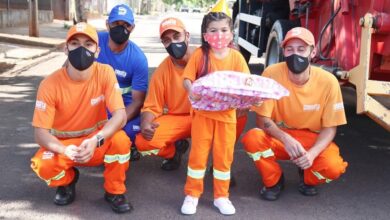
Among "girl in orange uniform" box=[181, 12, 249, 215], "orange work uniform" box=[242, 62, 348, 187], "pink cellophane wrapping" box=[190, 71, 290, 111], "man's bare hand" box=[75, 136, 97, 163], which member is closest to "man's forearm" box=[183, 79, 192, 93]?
"girl in orange uniform" box=[181, 12, 249, 215]

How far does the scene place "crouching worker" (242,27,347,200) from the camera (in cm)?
356

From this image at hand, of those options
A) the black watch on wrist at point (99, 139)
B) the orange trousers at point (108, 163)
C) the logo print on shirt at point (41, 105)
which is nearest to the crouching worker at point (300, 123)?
the orange trousers at point (108, 163)

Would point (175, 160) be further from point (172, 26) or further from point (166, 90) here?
point (172, 26)

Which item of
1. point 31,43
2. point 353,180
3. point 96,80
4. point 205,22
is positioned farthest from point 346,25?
point 31,43

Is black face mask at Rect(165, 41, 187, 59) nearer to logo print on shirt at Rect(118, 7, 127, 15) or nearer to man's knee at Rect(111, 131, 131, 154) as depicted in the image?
logo print on shirt at Rect(118, 7, 127, 15)

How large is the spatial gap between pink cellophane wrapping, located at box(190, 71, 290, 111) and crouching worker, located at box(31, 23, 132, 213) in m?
0.71

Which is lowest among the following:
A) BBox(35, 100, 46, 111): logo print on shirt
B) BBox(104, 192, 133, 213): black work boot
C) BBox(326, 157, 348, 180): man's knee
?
BBox(104, 192, 133, 213): black work boot

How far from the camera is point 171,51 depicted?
3844 millimetres

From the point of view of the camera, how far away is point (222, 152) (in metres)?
3.44

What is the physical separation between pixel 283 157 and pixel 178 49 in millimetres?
1192

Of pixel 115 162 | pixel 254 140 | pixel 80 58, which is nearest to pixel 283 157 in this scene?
pixel 254 140

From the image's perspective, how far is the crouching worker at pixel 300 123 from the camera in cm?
356

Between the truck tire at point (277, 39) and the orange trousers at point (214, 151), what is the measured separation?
2.75 meters

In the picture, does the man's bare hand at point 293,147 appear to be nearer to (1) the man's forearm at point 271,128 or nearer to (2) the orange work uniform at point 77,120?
(1) the man's forearm at point 271,128
